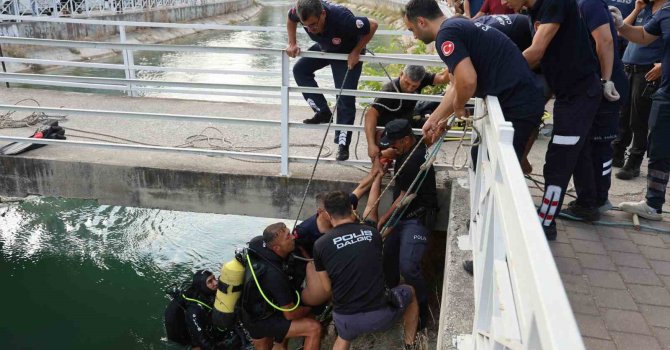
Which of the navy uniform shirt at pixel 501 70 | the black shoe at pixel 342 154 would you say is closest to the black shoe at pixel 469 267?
the navy uniform shirt at pixel 501 70

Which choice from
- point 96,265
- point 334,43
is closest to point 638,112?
point 334,43

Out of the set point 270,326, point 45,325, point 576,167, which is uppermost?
point 576,167

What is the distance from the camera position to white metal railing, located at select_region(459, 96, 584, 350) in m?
0.93

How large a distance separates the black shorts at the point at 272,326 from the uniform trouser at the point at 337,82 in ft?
5.16

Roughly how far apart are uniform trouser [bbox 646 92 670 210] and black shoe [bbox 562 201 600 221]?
0.40m

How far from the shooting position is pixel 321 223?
3826 mm

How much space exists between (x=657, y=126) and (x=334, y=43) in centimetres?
237

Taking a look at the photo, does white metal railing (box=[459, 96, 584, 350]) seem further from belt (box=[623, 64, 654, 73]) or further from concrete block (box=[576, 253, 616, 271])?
belt (box=[623, 64, 654, 73])

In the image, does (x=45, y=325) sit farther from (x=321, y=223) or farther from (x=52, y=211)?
(x=321, y=223)

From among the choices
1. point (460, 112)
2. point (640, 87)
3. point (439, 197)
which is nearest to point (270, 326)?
point (439, 197)

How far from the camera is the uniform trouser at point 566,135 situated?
3.04m

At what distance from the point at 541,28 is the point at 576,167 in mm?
1060

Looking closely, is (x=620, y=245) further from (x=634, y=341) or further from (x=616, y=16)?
(x=616, y=16)

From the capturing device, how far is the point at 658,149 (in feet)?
11.3
